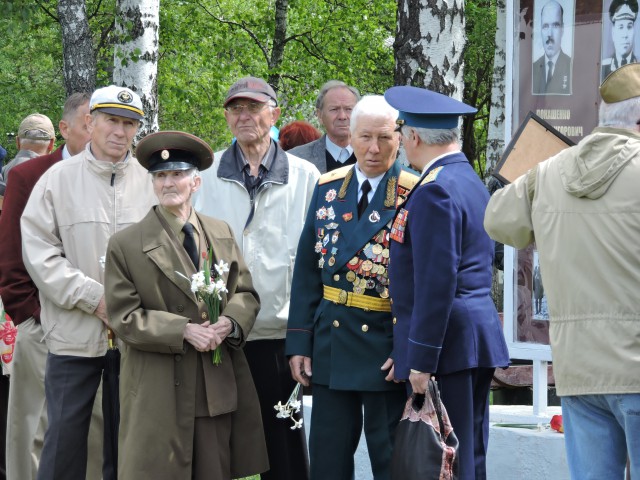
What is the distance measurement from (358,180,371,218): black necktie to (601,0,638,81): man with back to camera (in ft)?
5.31

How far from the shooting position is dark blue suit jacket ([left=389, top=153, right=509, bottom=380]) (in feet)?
14.4

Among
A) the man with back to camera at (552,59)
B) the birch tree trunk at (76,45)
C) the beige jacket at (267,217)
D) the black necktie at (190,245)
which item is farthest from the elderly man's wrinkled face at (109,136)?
the birch tree trunk at (76,45)

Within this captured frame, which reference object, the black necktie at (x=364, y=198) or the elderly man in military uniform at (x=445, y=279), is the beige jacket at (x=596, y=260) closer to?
the elderly man in military uniform at (x=445, y=279)

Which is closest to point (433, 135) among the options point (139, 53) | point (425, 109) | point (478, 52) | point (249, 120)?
point (425, 109)

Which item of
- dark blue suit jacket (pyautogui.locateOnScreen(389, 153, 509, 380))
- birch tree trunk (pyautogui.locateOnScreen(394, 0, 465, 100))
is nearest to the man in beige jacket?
dark blue suit jacket (pyautogui.locateOnScreen(389, 153, 509, 380))

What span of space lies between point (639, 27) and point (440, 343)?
90.1 inches

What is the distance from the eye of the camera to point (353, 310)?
4.92 m

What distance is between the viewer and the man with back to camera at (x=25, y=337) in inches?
228

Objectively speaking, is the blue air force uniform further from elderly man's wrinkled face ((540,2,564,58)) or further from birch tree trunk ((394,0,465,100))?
birch tree trunk ((394,0,465,100))

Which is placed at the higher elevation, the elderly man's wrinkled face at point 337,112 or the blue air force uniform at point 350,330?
the elderly man's wrinkled face at point 337,112

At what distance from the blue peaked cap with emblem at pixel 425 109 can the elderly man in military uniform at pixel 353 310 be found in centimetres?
30

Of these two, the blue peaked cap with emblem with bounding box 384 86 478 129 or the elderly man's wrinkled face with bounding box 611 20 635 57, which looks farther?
the elderly man's wrinkled face with bounding box 611 20 635 57

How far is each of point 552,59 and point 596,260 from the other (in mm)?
2423

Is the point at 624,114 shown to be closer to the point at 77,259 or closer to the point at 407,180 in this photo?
the point at 407,180
